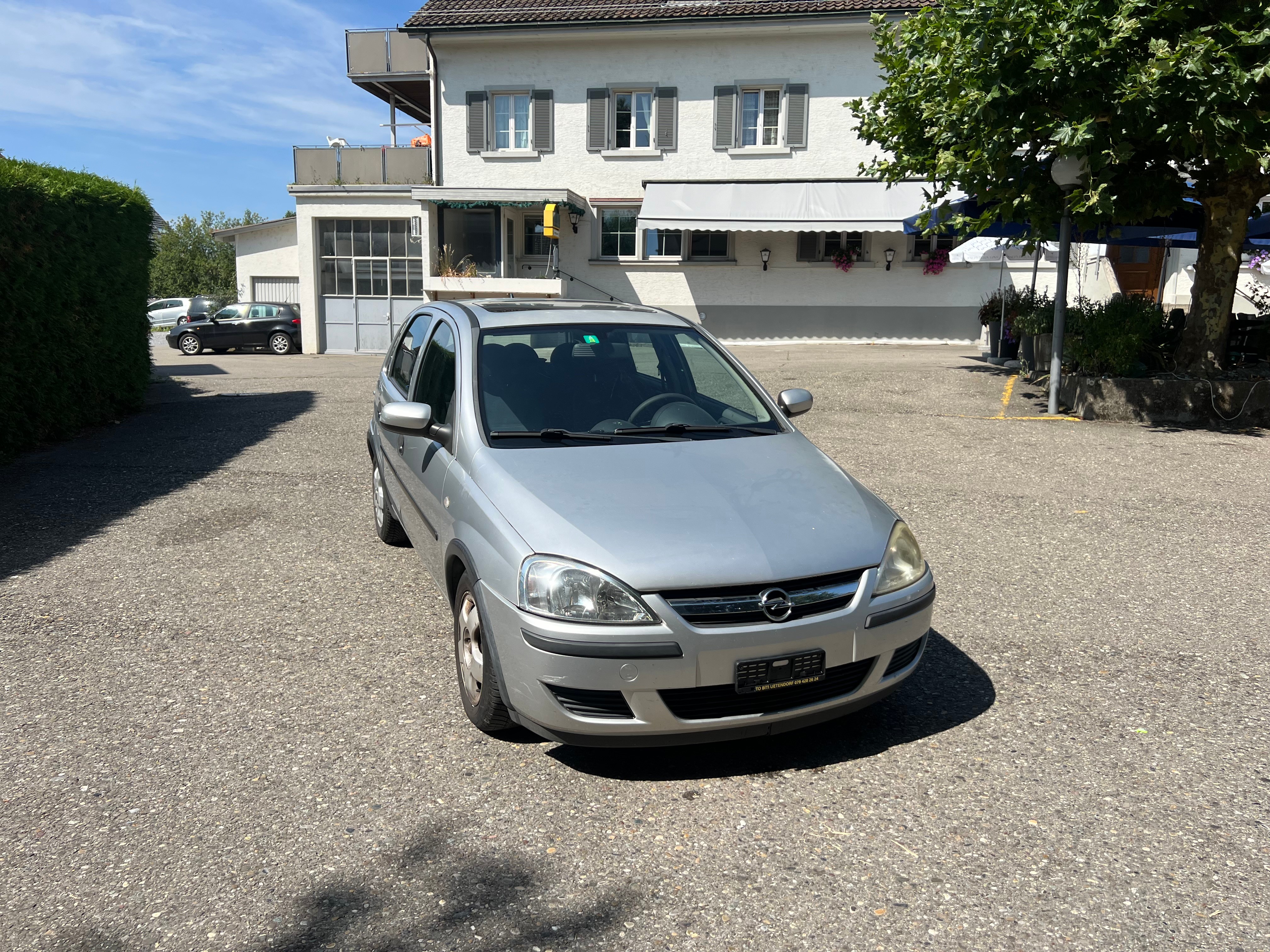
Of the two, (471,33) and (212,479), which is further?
(471,33)

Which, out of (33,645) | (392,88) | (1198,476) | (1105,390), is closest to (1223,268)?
(1105,390)

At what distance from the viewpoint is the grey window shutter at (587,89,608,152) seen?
80.3ft

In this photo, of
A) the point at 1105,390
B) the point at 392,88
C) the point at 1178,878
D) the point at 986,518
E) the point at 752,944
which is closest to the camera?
the point at 752,944

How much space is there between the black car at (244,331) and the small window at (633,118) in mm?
10224

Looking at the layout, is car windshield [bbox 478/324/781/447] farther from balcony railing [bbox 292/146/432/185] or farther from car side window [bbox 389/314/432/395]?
balcony railing [bbox 292/146/432/185]

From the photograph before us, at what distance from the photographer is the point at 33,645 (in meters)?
4.79

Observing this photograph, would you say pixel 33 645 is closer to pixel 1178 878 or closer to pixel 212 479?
pixel 212 479

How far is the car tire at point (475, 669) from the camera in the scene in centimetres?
361

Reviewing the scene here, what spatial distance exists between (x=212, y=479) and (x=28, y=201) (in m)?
3.41

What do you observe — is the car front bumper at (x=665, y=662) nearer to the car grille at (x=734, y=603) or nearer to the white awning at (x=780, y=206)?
the car grille at (x=734, y=603)

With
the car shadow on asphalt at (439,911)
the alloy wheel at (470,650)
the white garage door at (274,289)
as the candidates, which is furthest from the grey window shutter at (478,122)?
the car shadow on asphalt at (439,911)

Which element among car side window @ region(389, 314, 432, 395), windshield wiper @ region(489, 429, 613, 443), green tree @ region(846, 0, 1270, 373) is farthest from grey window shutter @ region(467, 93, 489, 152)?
windshield wiper @ region(489, 429, 613, 443)

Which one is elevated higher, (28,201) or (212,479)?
(28,201)

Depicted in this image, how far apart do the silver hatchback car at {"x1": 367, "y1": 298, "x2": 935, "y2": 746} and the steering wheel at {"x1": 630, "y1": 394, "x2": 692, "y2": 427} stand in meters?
0.01
